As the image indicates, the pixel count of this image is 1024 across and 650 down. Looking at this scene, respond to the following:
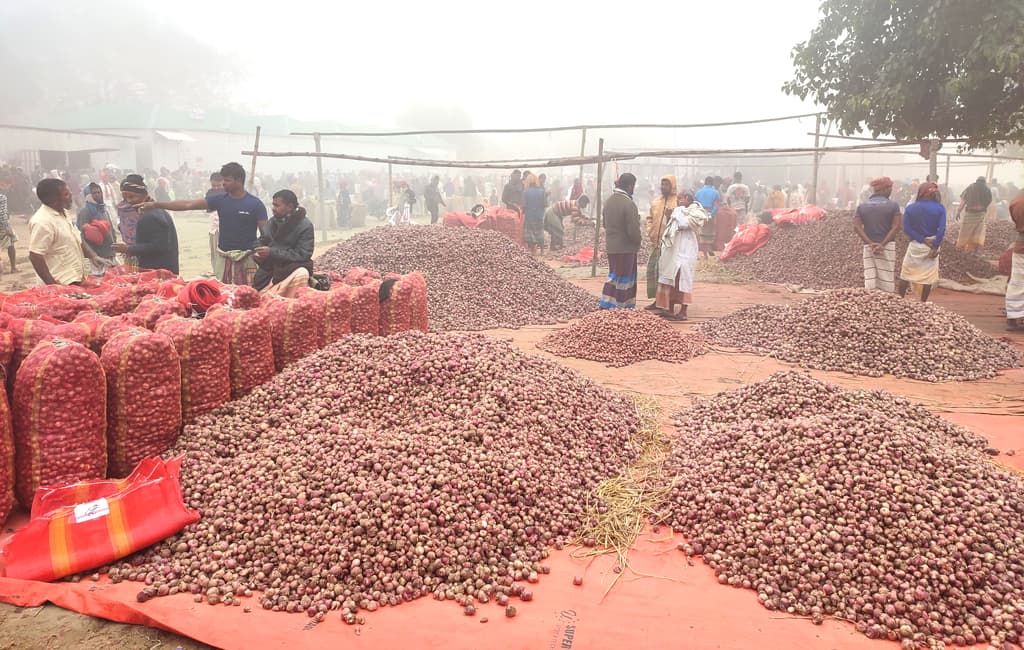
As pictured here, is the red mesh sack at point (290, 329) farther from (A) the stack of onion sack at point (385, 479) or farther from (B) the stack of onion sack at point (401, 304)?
(B) the stack of onion sack at point (401, 304)

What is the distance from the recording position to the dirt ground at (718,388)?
2434 millimetres

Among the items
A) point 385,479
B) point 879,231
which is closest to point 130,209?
point 385,479

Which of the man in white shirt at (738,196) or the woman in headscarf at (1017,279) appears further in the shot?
the man in white shirt at (738,196)

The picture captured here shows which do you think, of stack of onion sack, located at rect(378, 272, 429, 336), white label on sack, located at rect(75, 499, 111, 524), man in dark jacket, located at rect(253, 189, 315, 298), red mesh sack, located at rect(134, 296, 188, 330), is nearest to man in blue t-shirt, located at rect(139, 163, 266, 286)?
man in dark jacket, located at rect(253, 189, 315, 298)

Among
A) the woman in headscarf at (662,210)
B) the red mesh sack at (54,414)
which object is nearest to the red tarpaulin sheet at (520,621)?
the red mesh sack at (54,414)

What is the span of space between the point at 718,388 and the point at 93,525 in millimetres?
4386

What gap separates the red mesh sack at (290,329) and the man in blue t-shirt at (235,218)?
1889 mm

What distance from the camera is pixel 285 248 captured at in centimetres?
556

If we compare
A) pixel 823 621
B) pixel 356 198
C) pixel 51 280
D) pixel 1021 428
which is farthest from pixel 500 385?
pixel 356 198

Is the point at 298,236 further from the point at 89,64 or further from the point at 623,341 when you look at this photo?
the point at 89,64

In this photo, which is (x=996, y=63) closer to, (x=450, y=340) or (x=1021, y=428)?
(x=1021, y=428)

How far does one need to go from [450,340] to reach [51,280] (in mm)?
Result: 3531

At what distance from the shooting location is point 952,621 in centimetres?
250

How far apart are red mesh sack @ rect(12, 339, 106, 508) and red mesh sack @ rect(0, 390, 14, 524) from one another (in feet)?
0.15
